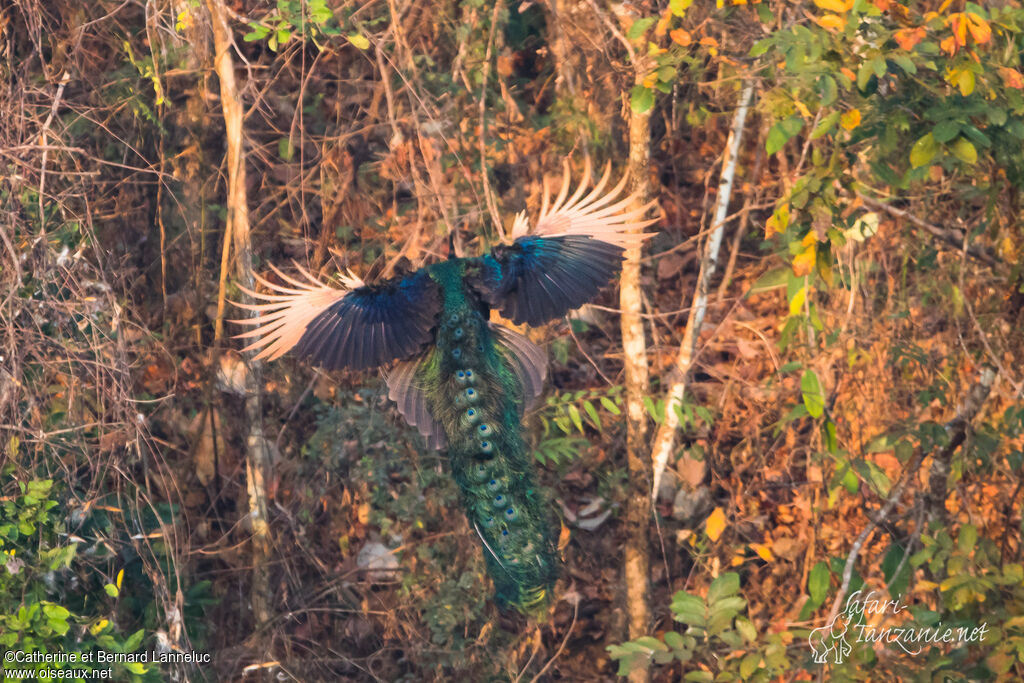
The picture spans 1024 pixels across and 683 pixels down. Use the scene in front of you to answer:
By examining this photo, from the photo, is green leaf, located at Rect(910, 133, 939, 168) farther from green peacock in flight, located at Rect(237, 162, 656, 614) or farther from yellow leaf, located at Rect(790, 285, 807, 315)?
green peacock in flight, located at Rect(237, 162, 656, 614)

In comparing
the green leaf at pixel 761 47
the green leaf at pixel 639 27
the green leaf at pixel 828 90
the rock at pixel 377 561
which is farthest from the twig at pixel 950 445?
the rock at pixel 377 561

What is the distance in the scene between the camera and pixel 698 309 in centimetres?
467

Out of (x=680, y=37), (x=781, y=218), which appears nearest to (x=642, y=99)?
(x=680, y=37)

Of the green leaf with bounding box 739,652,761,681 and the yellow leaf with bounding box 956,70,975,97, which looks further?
the green leaf with bounding box 739,652,761,681

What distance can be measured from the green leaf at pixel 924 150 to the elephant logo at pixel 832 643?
1734 mm

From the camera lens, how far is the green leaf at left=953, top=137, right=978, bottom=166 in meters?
3.14

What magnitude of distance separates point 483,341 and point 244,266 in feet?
5.17

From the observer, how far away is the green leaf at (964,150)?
3.14 meters

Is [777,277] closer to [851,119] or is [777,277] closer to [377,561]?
[851,119]

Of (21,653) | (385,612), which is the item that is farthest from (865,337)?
(21,653)

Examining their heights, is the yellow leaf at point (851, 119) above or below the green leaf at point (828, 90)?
below

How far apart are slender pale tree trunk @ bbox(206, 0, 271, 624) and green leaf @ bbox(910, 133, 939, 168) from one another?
8.63 ft

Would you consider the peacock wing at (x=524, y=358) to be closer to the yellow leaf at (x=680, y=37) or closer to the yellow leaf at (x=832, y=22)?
the yellow leaf at (x=680, y=37)

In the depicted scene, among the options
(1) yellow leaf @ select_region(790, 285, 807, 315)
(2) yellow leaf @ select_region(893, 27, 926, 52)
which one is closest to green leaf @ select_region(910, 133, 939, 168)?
(2) yellow leaf @ select_region(893, 27, 926, 52)
